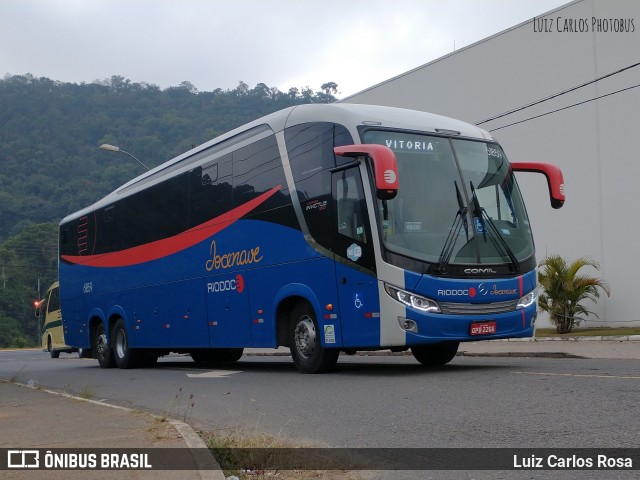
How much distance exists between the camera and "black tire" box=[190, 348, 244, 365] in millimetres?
20188

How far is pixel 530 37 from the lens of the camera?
2764 cm

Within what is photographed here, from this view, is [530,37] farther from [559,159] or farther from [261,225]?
[261,225]

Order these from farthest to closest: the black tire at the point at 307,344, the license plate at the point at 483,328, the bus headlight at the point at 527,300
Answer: the black tire at the point at 307,344 → the bus headlight at the point at 527,300 → the license plate at the point at 483,328

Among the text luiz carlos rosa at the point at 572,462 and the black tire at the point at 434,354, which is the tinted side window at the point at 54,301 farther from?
the text luiz carlos rosa at the point at 572,462

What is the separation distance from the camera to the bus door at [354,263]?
11805 mm

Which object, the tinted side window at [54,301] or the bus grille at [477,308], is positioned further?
the tinted side window at [54,301]

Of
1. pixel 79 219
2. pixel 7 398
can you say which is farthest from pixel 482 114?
pixel 7 398

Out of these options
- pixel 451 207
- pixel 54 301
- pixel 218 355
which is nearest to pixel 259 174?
pixel 451 207

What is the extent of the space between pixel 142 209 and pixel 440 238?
9442 mm

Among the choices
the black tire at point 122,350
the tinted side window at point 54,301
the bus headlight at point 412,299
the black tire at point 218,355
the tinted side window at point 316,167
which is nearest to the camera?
the bus headlight at point 412,299
